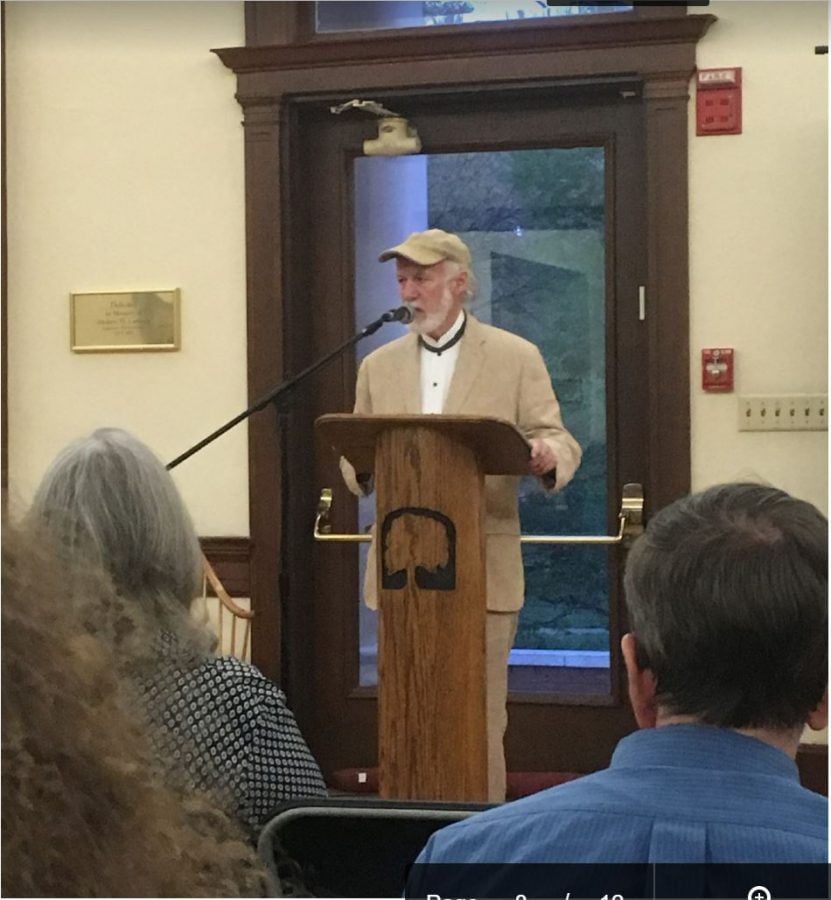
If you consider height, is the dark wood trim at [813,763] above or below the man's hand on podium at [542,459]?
below

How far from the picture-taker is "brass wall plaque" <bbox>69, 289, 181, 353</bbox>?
3715mm

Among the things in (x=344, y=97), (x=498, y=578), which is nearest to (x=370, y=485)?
(x=498, y=578)

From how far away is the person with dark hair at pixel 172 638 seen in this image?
1.40 metres

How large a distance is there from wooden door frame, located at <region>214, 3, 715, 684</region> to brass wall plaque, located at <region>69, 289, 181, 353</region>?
0.23 m

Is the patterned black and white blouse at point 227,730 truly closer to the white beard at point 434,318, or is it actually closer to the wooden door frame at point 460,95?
the white beard at point 434,318

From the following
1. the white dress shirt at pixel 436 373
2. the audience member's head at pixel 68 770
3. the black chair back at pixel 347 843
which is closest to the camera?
the audience member's head at pixel 68 770

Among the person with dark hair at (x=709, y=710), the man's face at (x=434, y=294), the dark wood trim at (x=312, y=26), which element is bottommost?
the person with dark hair at (x=709, y=710)

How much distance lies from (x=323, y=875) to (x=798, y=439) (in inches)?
93.1

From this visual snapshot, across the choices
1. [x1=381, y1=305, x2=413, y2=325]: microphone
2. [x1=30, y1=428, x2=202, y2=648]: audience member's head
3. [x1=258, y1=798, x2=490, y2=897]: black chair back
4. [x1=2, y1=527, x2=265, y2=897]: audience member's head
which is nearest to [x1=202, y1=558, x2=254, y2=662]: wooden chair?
[x1=381, y1=305, x2=413, y2=325]: microphone

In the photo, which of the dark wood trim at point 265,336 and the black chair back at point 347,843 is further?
the dark wood trim at point 265,336

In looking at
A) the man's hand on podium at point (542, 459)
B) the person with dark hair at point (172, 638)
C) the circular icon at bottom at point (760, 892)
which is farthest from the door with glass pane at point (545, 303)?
the circular icon at bottom at point (760, 892)

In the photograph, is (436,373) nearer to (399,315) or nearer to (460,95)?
(399,315)

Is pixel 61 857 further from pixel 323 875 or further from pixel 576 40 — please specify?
pixel 576 40

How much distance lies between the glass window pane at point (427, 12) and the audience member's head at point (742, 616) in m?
2.72
